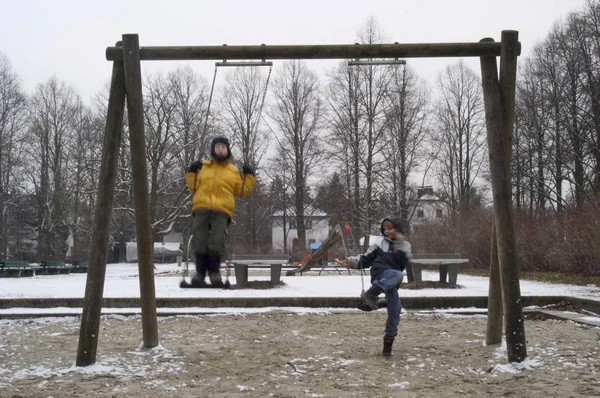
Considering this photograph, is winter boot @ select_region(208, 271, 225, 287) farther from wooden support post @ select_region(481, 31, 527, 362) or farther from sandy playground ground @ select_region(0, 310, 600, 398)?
wooden support post @ select_region(481, 31, 527, 362)

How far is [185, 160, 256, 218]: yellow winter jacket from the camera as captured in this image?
6797 millimetres

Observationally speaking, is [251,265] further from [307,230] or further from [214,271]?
[307,230]

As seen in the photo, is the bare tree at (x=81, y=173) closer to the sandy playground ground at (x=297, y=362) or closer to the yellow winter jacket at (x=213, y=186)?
the sandy playground ground at (x=297, y=362)

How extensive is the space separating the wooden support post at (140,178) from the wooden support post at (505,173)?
152 inches

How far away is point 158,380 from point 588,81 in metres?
31.4

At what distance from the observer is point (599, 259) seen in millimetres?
16984

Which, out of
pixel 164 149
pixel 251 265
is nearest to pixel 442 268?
pixel 251 265

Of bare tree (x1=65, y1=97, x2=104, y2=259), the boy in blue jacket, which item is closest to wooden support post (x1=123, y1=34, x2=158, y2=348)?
the boy in blue jacket

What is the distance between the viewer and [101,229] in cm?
665

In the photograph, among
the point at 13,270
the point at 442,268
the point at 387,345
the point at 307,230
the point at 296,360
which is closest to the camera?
the point at 296,360

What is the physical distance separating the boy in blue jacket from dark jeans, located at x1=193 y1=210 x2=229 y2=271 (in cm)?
138

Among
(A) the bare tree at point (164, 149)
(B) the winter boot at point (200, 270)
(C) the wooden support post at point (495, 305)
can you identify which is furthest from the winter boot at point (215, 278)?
(A) the bare tree at point (164, 149)

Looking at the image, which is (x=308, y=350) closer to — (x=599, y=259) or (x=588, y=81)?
(x=599, y=259)

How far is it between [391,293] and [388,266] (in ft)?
0.98
